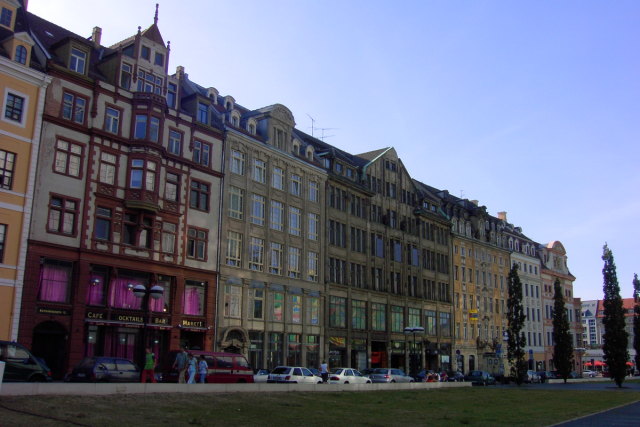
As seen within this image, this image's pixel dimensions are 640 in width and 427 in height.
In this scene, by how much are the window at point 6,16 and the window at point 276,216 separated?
24.1 metres

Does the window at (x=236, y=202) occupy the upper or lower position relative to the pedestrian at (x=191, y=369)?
upper

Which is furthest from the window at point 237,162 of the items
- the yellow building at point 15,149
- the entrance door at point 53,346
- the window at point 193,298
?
the entrance door at point 53,346

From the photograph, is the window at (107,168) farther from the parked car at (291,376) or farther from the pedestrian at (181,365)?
the parked car at (291,376)

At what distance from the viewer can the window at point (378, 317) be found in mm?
66812

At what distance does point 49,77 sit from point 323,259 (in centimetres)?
2942

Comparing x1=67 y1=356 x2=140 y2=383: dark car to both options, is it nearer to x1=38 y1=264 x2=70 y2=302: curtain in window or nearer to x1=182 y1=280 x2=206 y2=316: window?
x1=38 y1=264 x2=70 y2=302: curtain in window

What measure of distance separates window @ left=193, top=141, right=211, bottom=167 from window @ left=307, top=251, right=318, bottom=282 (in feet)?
45.6

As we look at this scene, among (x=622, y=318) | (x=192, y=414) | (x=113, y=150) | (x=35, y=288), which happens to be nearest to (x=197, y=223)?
(x=113, y=150)

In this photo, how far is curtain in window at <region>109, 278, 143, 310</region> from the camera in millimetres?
41809

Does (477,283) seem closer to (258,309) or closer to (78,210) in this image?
(258,309)

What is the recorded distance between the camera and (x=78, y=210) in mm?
40750

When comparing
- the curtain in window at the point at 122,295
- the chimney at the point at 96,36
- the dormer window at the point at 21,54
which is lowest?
the curtain in window at the point at 122,295

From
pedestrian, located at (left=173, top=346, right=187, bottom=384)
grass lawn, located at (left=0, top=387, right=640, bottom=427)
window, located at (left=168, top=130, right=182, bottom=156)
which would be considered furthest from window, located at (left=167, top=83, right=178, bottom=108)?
grass lawn, located at (left=0, top=387, right=640, bottom=427)

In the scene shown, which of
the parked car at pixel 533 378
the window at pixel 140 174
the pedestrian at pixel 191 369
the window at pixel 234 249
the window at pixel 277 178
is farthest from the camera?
the parked car at pixel 533 378
